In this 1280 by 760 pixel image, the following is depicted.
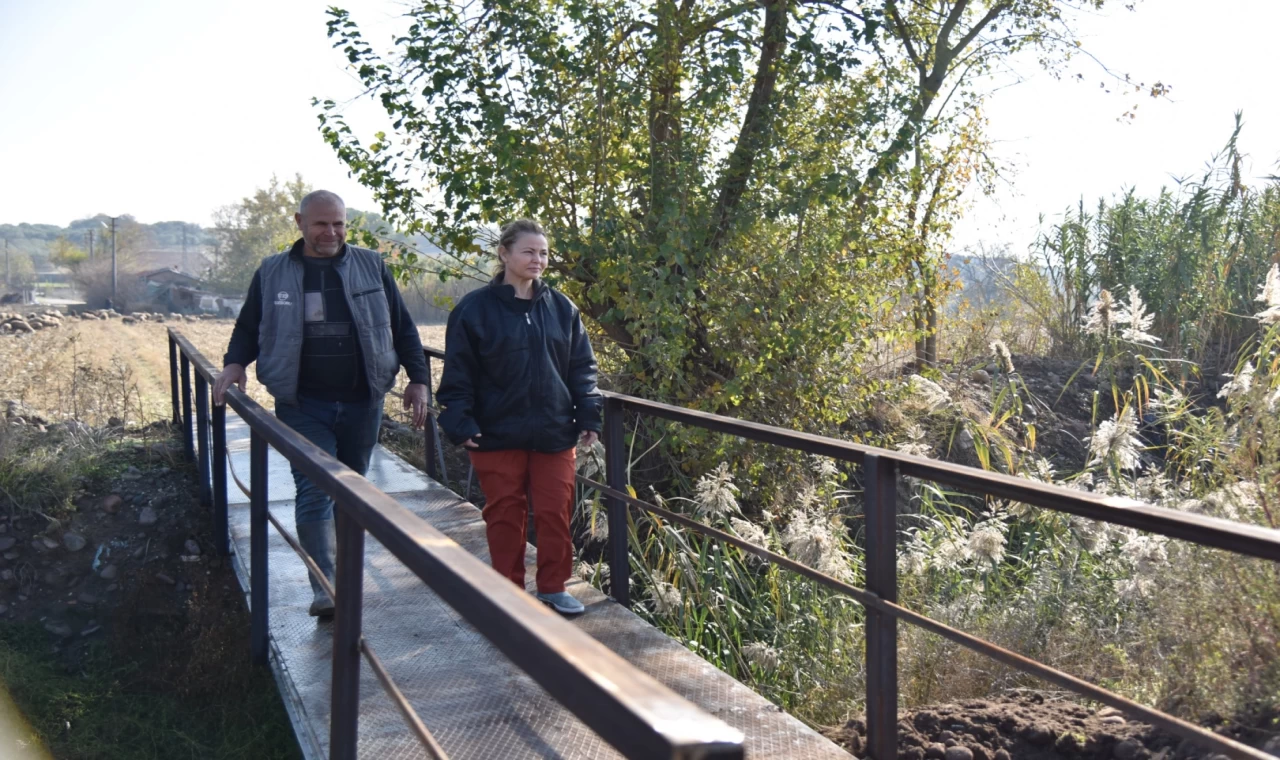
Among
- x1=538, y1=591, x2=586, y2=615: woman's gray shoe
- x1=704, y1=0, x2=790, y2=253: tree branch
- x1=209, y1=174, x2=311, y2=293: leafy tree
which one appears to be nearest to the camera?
x1=538, y1=591, x2=586, y2=615: woman's gray shoe

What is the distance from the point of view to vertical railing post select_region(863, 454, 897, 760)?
10.1 ft

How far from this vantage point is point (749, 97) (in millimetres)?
8156

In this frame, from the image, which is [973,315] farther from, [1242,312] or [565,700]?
[565,700]

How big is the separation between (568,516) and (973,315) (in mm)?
8489

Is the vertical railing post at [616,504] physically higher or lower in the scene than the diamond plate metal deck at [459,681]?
higher

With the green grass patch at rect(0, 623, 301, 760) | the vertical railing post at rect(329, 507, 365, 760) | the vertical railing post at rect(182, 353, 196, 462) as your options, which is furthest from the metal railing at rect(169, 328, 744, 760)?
the vertical railing post at rect(182, 353, 196, 462)

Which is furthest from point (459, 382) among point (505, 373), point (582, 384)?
point (582, 384)

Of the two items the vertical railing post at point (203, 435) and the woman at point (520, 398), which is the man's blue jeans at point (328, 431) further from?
the vertical railing post at point (203, 435)

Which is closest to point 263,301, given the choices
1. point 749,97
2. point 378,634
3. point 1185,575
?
point 378,634

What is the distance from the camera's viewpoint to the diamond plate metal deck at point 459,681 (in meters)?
3.29

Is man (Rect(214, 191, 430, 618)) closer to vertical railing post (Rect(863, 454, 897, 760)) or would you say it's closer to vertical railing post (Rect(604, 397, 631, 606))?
vertical railing post (Rect(604, 397, 631, 606))

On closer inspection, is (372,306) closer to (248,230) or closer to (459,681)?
(459,681)

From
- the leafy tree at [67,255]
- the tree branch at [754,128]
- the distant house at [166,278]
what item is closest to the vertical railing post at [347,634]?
the tree branch at [754,128]

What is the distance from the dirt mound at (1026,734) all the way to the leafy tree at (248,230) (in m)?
76.4
